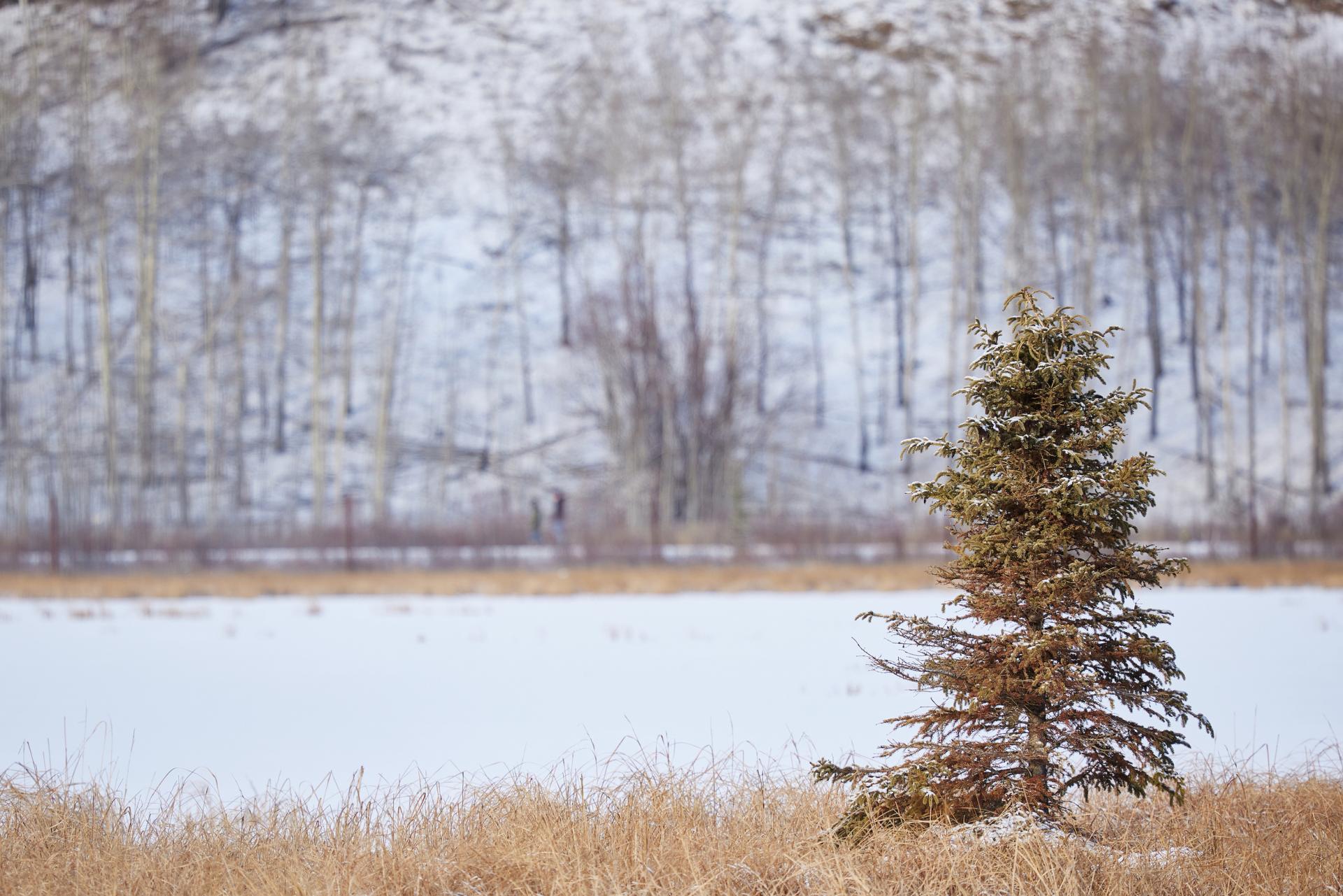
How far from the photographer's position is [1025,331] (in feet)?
13.7

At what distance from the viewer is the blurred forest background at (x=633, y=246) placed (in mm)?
30234

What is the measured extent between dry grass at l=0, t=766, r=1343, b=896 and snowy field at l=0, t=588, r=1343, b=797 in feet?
2.05

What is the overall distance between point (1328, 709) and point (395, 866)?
6971 mm

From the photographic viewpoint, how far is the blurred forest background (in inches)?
1190

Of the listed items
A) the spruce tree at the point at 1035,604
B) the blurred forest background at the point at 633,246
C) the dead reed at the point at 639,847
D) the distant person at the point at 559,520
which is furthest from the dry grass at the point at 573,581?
the spruce tree at the point at 1035,604

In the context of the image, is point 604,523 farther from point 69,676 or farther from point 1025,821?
point 1025,821

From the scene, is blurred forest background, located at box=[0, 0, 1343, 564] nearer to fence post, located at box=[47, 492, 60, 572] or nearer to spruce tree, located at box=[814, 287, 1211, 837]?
fence post, located at box=[47, 492, 60, 572]

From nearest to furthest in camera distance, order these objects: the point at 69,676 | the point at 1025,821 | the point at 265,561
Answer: the point at 1025,821
the point at 69,676
the point at 265,561

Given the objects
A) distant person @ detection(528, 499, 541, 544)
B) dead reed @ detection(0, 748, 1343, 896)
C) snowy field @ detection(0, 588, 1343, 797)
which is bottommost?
snowy field @ detection(0, 588, 1343, 797)

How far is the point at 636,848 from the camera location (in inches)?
161

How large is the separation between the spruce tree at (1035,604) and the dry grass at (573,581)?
12.9m

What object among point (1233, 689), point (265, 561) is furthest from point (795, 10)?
point (1233, 689)

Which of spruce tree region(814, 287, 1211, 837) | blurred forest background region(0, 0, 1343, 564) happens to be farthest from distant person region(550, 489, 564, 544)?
spruce tree region(814, 287, 1211, 837)

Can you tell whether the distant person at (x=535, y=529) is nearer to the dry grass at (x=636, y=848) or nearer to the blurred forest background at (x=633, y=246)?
the blurred forest background at (x=633, y=246)
